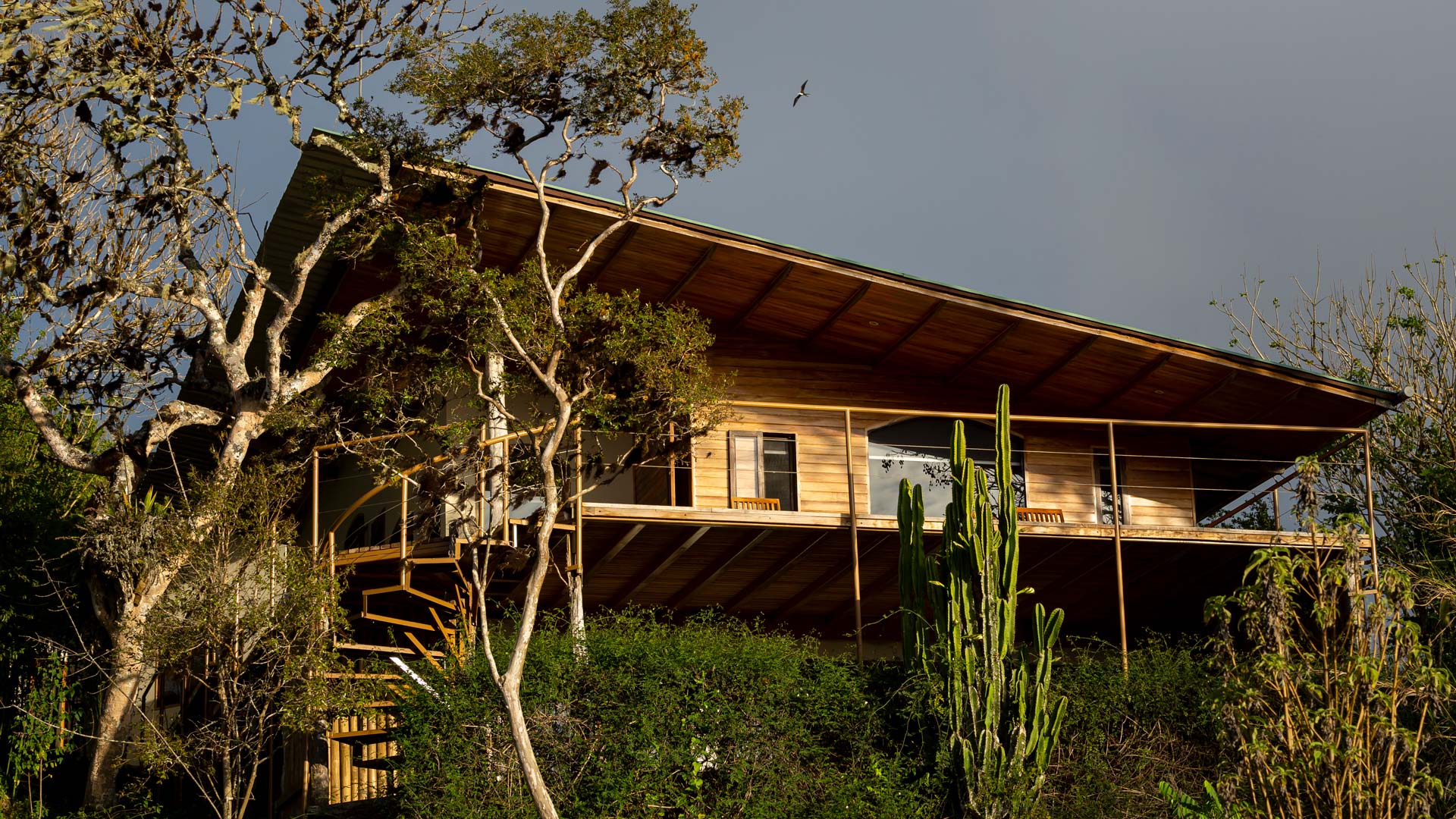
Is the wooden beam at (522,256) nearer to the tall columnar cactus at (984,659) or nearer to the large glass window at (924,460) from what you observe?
the large glass window at (924,460)

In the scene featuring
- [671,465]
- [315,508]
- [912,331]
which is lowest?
[315,508]

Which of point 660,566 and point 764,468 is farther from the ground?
point 764,468

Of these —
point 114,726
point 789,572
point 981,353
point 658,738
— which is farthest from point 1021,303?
point 114,726

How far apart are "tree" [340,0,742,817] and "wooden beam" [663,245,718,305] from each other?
2221 millimetres

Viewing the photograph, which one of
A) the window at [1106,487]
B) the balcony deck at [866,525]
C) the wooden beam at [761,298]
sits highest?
the wooden beam at [761,298]

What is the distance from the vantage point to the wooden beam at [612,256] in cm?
1584

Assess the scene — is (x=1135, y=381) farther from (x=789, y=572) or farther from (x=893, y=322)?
(x=789, y=572)

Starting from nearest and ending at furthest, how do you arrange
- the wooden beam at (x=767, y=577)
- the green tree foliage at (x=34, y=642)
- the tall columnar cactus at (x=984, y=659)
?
the tall columnar cactus at (x=984, y=659)
the green tree foliage at (x=34, y=642)
the wooden beam at (x=767, y=577)

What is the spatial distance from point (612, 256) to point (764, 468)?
3114mm

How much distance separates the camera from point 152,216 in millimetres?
14938

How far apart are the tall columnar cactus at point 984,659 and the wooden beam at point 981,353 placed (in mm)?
3537

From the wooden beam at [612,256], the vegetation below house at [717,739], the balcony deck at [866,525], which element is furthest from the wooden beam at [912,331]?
the vegetation below house at [717,739]

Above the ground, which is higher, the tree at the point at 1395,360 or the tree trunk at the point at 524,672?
the tree at the point at 1395,360

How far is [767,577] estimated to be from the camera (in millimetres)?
17203
